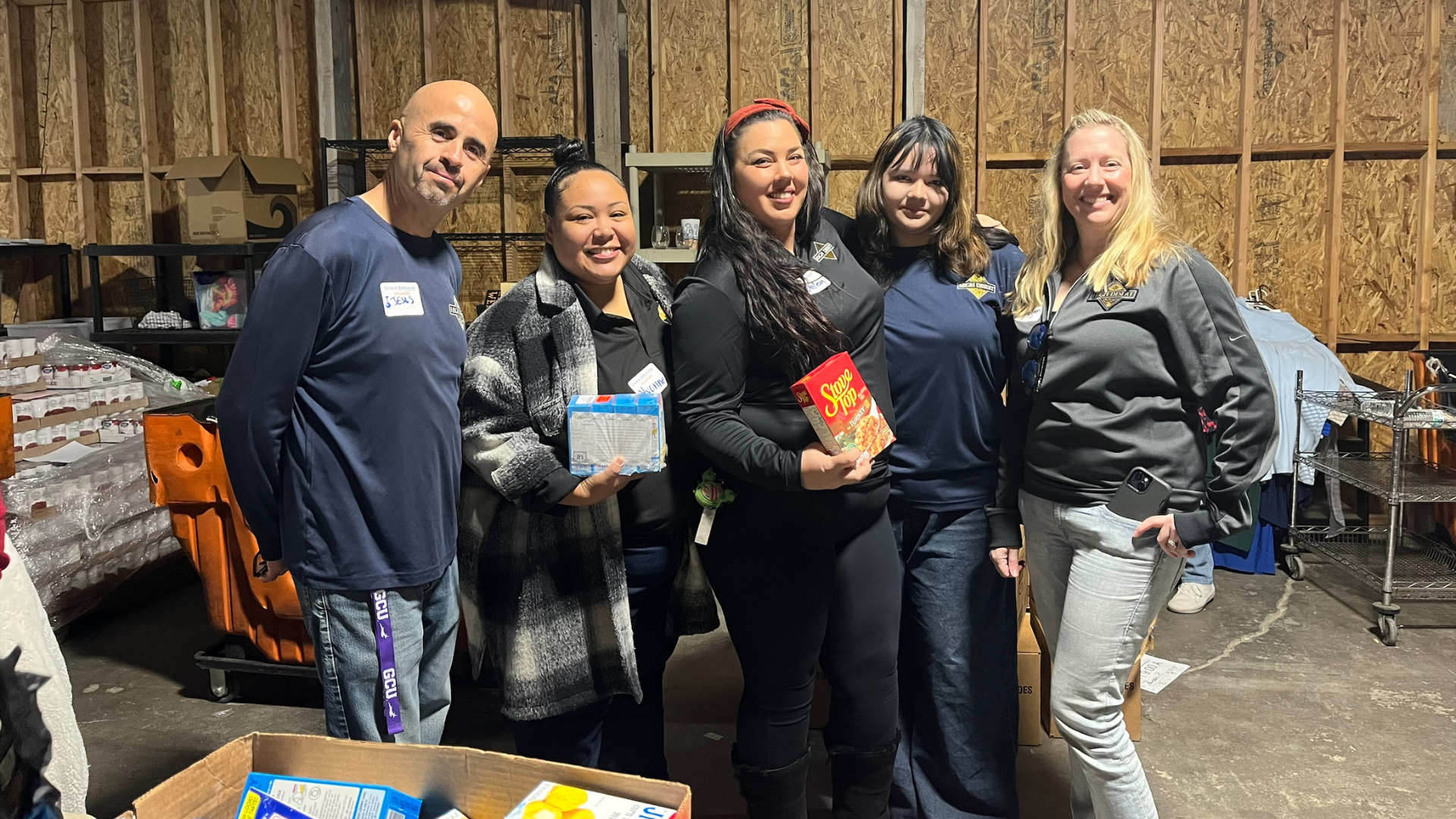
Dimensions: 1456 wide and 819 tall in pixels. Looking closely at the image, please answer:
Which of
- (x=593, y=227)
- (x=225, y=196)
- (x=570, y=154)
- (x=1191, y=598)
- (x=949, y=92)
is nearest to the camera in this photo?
(x=593, y=227)

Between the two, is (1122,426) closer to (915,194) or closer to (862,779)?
(915,194)

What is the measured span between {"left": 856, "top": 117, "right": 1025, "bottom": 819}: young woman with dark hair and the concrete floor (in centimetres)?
46

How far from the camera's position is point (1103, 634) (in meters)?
1.94

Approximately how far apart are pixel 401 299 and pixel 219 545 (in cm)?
192

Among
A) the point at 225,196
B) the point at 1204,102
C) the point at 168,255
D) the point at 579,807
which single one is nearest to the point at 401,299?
the point at 579,807

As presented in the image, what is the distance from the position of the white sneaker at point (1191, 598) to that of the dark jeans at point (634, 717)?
2.73 meters

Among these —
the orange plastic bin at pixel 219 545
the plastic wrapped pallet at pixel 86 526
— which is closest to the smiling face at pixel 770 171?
the orange plastic bin at pixel 219 545

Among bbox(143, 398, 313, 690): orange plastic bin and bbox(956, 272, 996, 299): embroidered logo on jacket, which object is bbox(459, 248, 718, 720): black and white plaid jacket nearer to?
bbox(956, 272, 996, 299): embroidered logo on jacket

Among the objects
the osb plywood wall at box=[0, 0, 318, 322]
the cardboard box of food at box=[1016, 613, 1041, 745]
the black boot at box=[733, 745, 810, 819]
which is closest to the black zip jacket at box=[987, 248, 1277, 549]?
the black boot at box=[733, 745, 810, 819]

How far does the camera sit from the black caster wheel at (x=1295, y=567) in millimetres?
4453

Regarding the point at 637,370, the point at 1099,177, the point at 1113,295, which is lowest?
the point at 637,370

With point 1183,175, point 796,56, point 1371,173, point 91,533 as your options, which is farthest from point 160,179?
point 1371,173

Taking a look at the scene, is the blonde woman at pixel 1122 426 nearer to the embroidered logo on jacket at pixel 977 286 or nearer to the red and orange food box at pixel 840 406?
the embroidered logo on jacket at pixel 977 286

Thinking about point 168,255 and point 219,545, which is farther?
point 168,255
